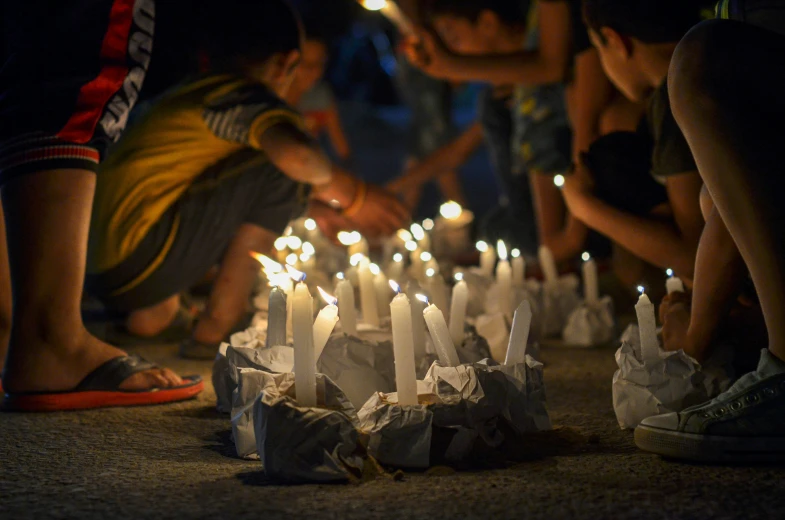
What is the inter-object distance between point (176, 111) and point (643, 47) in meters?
1.60

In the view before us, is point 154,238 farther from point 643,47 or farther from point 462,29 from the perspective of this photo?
point 462,29

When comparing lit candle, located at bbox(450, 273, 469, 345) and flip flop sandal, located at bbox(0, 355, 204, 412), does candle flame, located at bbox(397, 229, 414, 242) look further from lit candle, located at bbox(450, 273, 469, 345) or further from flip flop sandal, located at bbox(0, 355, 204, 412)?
flip flop sandal, located at bbox(0, 355, 204, 412)

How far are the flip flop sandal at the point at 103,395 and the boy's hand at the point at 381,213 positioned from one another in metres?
1.35

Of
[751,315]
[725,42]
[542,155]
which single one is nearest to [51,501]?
[725,42]

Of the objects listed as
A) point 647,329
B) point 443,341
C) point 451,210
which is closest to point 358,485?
point 443,341

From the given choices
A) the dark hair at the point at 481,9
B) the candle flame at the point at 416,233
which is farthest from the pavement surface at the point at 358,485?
the dark hair at the point at 481,9

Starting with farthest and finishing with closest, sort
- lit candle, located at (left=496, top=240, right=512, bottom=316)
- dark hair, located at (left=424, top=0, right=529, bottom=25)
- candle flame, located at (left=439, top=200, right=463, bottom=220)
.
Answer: dark hair, located at (left=424, top=0, right=529, bottom=25), candle flame, located at (left=439, top=200, right=463, bottom=220), lit candle, located at (left=496, top=240, right=512, bottom=316)

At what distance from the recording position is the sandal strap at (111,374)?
2.41 meters

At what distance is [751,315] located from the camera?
2.46m

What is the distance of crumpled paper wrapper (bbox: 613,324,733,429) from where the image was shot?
2078mm

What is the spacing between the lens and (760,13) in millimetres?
2020

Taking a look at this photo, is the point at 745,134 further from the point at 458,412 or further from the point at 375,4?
the point at 375,4

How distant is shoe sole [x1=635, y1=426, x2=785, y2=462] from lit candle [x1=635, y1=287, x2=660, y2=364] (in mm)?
331

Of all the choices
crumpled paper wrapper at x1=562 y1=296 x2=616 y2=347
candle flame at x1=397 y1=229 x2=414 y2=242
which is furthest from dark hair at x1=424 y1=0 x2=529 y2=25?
crumpled paper wrapper at x1=562 y1=296 x2=616 y2=347
